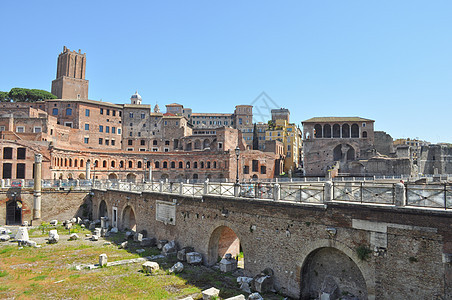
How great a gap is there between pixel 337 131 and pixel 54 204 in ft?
158

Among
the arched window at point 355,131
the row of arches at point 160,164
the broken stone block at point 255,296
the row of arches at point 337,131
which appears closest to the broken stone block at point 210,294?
the broken stone block at point 255,296

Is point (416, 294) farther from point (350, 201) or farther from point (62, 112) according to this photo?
point (62, 112)

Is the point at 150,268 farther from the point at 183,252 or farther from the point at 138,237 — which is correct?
the point at 138,237

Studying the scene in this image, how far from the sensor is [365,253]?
11.0 meters

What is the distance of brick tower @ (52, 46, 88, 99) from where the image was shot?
237ft

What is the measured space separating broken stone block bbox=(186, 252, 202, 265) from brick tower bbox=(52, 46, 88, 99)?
66067 mm

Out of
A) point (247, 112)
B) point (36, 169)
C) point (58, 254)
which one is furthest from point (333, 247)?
point (247, 112)

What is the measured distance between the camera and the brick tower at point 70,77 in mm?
72250

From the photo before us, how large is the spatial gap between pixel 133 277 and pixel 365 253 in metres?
11.0

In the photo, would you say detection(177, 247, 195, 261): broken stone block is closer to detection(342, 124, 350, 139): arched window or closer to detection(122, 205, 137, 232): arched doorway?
detection(122, 205, 137, 232): arched doorway

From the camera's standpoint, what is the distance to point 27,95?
71250 millimetres

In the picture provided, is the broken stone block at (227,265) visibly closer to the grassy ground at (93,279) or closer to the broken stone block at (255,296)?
the grassy ground at (93,279)

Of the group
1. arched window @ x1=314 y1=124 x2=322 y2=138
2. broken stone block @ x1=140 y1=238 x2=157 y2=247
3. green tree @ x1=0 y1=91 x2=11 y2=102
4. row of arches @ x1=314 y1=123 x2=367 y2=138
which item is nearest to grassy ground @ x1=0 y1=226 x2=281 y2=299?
broken stone block @ x1=140 y1=238 x2=157 y2=247

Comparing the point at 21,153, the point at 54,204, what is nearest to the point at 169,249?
the point at 54,204
